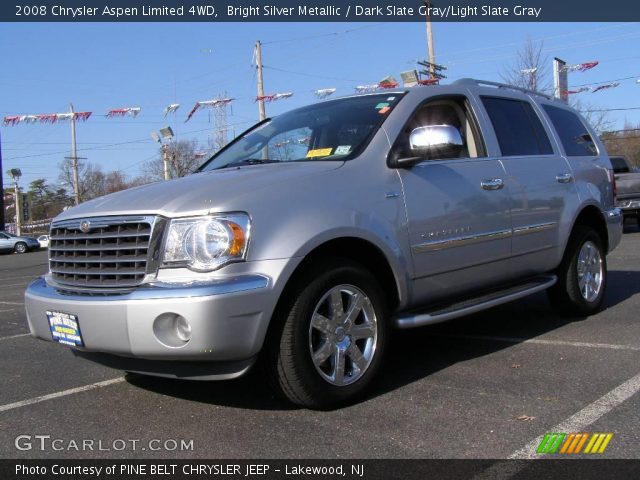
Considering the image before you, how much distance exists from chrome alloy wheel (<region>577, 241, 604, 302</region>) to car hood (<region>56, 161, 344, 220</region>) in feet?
10.0

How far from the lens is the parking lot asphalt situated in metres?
3.05

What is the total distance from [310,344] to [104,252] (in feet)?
4.02

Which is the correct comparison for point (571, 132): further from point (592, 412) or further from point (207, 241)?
point (207, 241)

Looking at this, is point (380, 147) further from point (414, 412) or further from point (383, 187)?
point (414, 412)

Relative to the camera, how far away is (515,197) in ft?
15.9

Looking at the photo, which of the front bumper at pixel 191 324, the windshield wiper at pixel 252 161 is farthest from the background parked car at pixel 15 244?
the front bumper at pixel 191 324

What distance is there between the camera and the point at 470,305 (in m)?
4.33

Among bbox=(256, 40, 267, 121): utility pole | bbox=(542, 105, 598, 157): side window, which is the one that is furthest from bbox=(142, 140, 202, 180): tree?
bbox=(542, 105, 598, 157): side window

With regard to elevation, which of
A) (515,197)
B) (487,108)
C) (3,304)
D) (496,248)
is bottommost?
(3,304)

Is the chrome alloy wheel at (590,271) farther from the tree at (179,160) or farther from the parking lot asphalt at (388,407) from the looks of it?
the tree at (179,160)

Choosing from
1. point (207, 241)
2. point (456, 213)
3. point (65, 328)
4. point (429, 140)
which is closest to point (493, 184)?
point (456, 213)

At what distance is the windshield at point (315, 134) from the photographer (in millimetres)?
4176

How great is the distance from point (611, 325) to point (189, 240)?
3.90 m

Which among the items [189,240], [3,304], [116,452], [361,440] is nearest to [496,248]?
[361,440]
